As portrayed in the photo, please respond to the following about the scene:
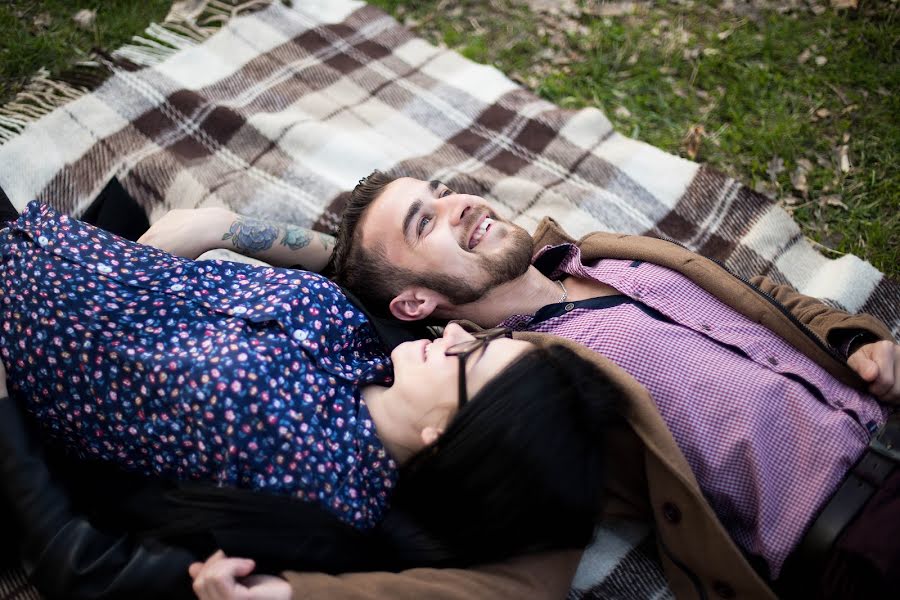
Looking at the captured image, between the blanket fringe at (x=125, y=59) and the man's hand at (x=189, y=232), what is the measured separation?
5.72 ft

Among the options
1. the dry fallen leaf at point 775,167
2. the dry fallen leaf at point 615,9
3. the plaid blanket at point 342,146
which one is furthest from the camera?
the dry fallen leaf at point 615,9

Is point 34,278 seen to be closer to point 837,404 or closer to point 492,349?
point 492,349

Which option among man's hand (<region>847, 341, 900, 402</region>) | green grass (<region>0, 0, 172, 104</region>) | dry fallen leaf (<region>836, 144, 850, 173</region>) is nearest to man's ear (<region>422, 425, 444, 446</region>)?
man's hand (<region>847, 341, 900, 402</region>)

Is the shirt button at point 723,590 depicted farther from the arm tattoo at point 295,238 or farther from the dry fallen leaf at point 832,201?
the dry fallen leaf at point 832,201

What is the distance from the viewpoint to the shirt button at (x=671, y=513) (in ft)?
8.57

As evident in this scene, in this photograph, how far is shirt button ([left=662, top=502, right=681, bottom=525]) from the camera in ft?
8.57

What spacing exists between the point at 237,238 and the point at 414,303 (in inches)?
40.8

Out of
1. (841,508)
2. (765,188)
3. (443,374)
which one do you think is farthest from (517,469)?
(765,188)

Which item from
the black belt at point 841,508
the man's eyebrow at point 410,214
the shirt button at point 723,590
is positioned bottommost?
the shirt button at point 723,590

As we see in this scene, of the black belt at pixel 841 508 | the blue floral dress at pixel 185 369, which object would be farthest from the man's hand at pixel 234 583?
the black belt at pixel 841 508

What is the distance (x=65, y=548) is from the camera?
2438 mm

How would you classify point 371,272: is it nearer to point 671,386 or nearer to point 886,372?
point 671,386

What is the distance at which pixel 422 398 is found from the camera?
8.54 feet

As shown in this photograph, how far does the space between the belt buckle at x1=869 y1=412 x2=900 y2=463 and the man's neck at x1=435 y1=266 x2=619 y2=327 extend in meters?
1.22
